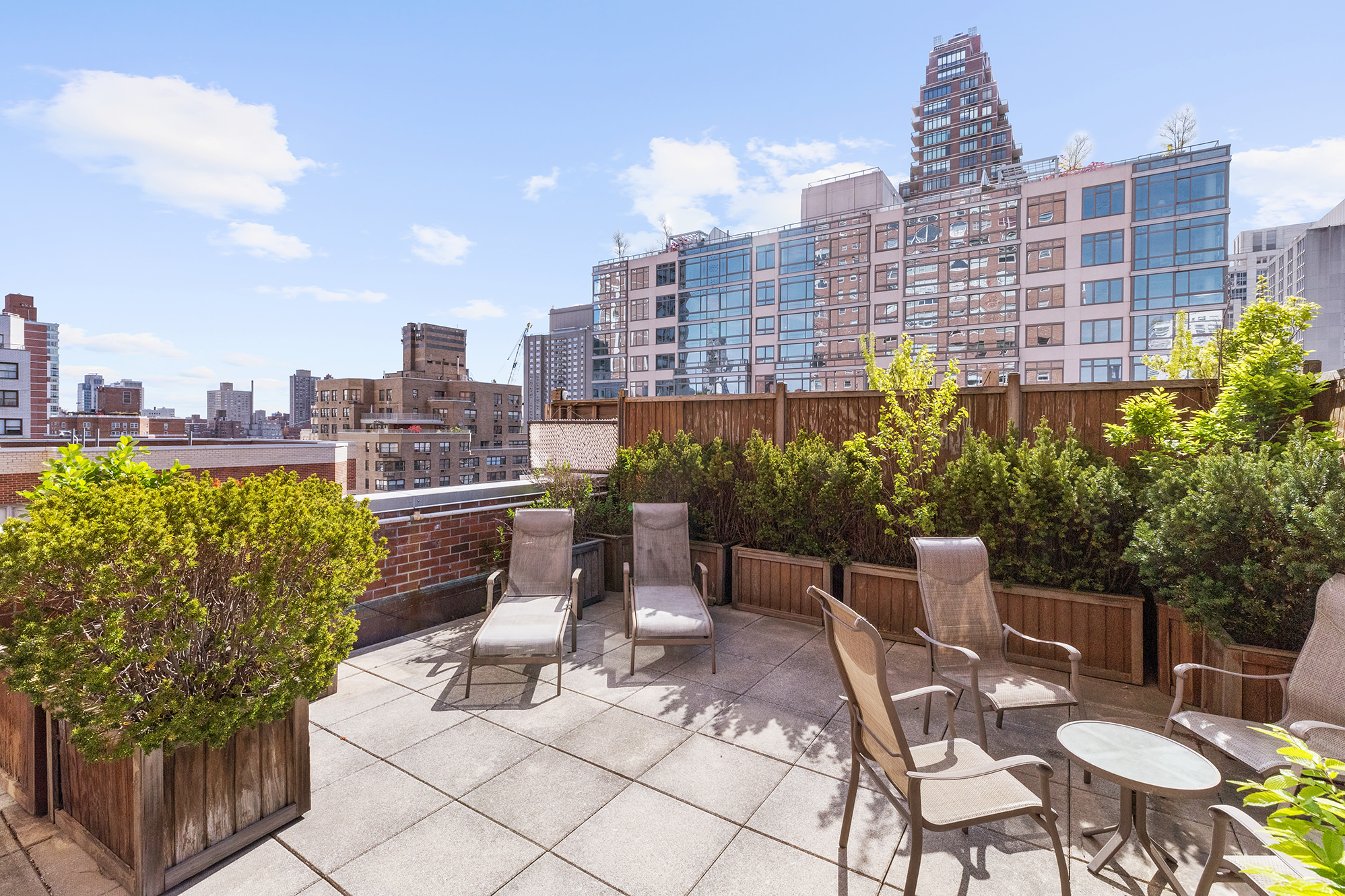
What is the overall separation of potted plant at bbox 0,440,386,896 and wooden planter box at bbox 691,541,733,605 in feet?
13.5

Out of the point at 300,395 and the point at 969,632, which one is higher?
the point at 300,395

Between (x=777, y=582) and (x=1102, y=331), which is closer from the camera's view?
(x=777, y=582)

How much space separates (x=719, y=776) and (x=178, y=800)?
252cm

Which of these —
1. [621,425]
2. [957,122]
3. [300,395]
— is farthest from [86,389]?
[621,425]

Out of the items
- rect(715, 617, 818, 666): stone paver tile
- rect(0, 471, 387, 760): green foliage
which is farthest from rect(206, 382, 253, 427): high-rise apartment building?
rect(0, 471, 387, 760): green foliage

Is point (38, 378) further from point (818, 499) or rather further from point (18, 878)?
point (818, 499)

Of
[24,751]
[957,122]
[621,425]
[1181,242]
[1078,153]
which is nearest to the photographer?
[24,751]

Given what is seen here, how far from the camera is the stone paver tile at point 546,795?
9.11ft

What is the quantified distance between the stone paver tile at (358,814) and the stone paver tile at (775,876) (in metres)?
1.48

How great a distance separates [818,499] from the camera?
19.2 ft

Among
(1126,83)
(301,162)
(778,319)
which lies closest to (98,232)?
(301,162)

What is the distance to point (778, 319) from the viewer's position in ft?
168

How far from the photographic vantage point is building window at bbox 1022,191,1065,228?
39438 mm

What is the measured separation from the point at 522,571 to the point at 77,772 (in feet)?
10.6
